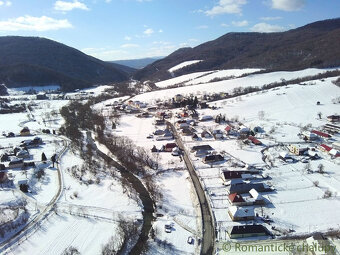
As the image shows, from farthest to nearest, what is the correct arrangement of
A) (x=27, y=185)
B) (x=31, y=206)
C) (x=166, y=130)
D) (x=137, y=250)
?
(x=166, y=130), (x=27, y=185), (x=31, y=206), (x=137, y=250)

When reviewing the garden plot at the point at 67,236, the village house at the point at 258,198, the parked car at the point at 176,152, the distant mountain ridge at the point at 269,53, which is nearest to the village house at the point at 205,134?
the parked car at the point at 176,152

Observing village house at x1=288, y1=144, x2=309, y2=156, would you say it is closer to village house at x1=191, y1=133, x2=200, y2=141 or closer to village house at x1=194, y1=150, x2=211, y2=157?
village house at x1=194, y1=150, x2=211, y2=157

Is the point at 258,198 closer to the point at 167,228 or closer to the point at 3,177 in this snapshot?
the point at 167,228

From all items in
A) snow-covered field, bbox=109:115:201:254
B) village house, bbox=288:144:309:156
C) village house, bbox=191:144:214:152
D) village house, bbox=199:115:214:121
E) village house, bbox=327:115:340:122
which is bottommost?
snow-covered field, bbox=109:115:201:254

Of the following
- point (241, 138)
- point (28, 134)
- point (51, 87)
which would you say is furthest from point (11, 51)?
point (241, 138)

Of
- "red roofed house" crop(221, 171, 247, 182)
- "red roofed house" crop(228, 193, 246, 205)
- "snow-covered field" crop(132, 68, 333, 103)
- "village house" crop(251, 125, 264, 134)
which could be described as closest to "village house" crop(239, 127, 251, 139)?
"village house" crop(251, 125, 264, 134)

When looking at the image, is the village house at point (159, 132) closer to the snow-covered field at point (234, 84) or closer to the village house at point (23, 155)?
the village house at point (23, 155)

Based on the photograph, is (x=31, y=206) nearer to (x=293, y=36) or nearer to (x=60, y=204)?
(x=60, y=204)
